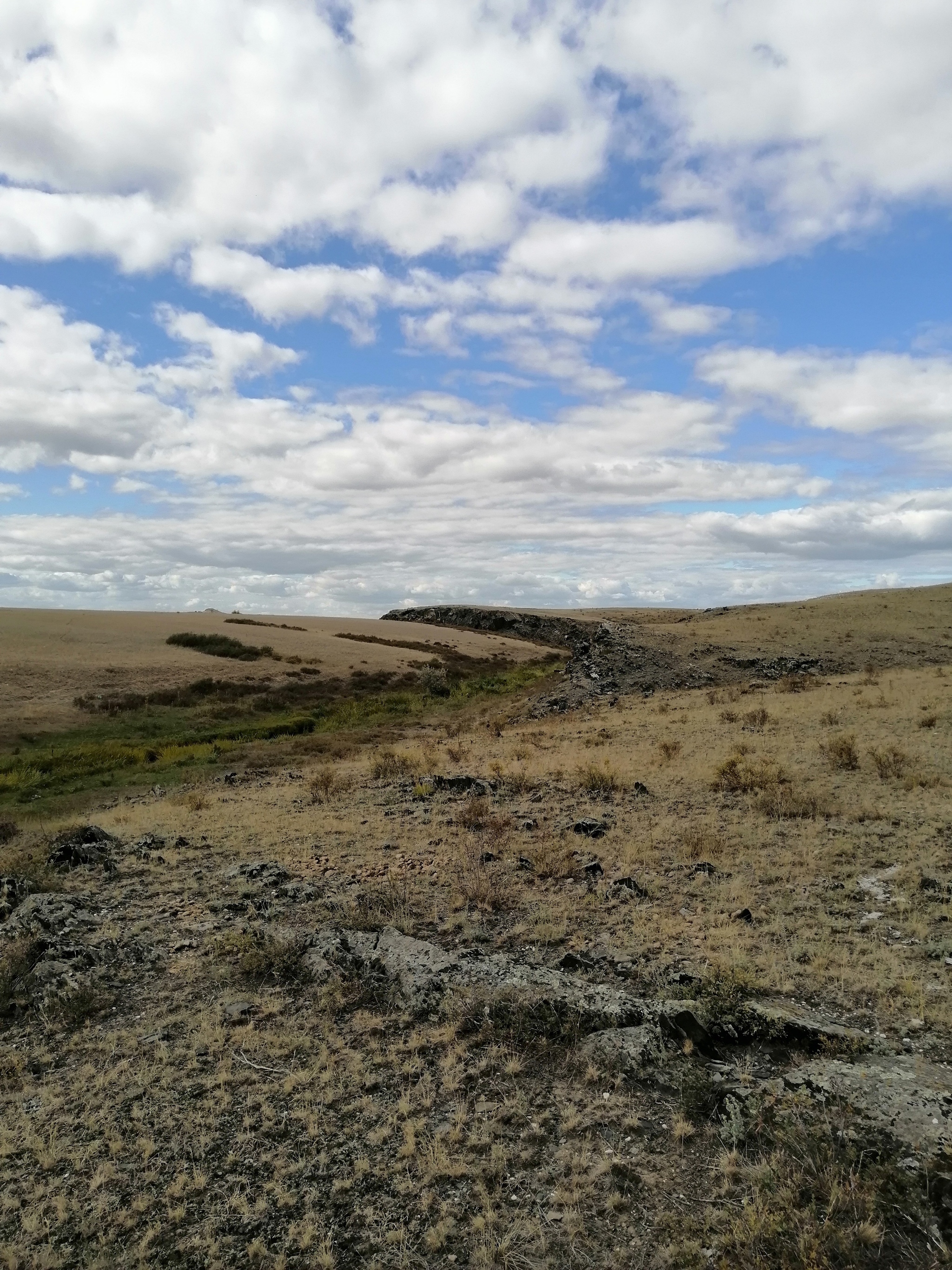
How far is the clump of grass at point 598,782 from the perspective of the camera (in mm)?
16344

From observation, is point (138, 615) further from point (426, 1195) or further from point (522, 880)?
Answer: point (426, 1195)

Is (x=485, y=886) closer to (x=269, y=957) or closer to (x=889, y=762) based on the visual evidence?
(x=269, y=957)

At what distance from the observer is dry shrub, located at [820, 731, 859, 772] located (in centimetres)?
1588

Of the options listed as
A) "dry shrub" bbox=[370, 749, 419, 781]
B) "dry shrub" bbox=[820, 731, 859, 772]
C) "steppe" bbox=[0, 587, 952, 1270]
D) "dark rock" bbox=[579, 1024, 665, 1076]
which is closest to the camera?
"steppe" bbox=[0, 587, 952, 1270]

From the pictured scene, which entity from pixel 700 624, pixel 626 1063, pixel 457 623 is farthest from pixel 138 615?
pixel 626 1063

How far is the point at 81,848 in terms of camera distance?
13727 millimetres

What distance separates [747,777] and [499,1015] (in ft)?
32.1

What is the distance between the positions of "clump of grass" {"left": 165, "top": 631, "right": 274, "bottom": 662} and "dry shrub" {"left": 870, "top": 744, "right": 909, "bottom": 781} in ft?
130

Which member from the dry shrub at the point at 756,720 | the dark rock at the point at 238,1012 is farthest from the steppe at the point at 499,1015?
the dry shrub at the point at 756,720

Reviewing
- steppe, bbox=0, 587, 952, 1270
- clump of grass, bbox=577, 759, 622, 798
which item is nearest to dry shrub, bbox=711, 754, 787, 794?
steppe, bbox=0, 587, 952, 1270

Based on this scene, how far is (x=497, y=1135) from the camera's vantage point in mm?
5922

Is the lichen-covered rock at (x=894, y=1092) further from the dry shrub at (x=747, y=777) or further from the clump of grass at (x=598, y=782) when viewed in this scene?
the clump of grass at (x=598, y=782)

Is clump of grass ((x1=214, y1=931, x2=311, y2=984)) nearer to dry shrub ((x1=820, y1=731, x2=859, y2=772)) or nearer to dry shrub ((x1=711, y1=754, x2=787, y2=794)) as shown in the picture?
dry shrub ((x1=711, y1=754, x2=787, y2=794))

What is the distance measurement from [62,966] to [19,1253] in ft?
14.6
